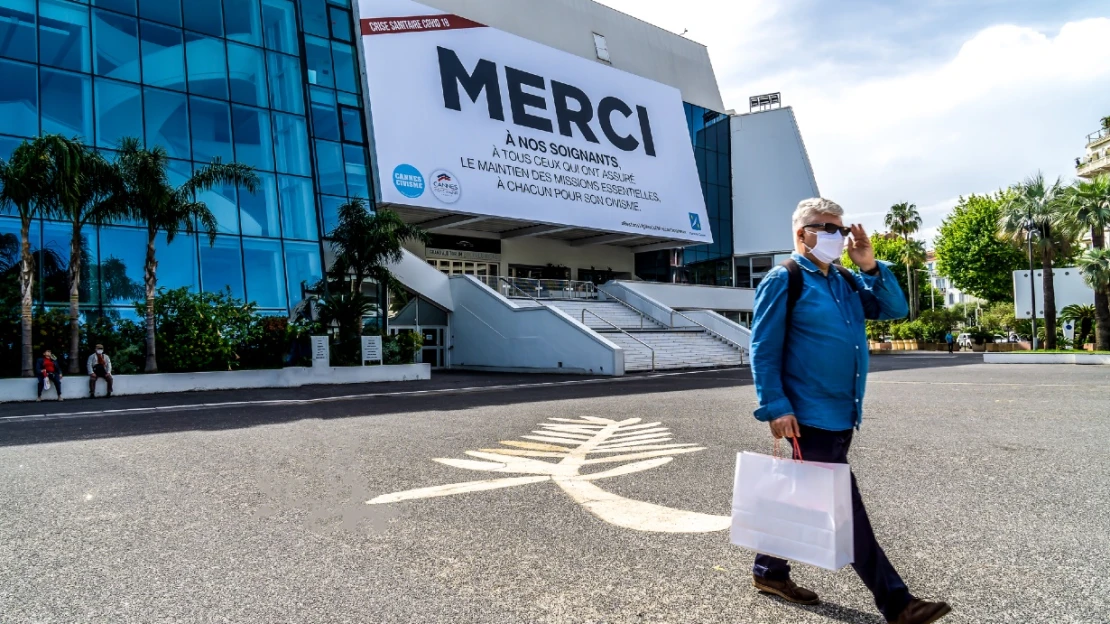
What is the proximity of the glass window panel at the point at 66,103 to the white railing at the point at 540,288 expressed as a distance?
1417 centimetres

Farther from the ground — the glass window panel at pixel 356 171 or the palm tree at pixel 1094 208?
the glass window panel at pixel 356 171

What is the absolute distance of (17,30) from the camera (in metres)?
22.0

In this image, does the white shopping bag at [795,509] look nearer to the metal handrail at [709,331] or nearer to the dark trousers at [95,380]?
the dark trousers at [95,380]

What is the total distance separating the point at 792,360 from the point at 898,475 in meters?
3.77

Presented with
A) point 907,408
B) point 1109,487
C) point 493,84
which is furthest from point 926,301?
point 1109,487

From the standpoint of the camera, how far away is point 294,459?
7.59 m

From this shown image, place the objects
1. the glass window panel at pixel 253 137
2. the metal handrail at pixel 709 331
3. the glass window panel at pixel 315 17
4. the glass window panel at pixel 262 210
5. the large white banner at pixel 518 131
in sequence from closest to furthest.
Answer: the glass window panel at pixel 262 210
the glass window panel at pixel 253 137
the glass window panel at pixel 315 17
the large white banner at pixel 518 131
the metal handrail at pixel 709 331

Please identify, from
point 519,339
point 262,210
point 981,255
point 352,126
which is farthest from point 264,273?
point 981,255

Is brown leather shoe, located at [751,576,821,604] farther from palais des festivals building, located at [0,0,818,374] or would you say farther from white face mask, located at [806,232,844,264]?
palais des festivals building, located at [0,0,818,374]

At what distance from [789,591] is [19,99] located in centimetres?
2563

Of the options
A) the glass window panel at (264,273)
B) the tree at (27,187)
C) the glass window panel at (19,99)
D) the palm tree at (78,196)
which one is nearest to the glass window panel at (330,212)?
the glass window panel at (264,273)

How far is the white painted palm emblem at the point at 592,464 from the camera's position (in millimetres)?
5105

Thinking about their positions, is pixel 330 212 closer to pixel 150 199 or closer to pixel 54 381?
pixel 150 199

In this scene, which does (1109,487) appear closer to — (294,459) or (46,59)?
(294,459)
